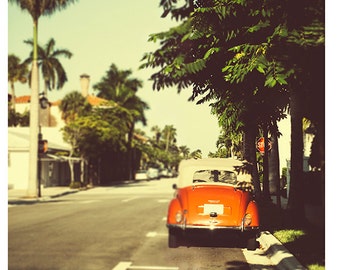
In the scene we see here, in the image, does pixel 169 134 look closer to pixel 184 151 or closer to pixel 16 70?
pixel 184 151

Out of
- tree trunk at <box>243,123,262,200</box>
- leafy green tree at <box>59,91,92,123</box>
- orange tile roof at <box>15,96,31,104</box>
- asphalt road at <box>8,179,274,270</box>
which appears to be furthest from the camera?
asphalt road at <box>8,179,274,270</box>

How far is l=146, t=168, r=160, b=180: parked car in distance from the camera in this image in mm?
3445

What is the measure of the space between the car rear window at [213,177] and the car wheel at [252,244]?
1.06 ft

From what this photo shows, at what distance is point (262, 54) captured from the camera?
2.72 m

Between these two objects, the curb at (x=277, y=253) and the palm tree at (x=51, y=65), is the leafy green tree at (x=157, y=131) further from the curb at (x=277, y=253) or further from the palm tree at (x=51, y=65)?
the curb at (x=277, y=253)

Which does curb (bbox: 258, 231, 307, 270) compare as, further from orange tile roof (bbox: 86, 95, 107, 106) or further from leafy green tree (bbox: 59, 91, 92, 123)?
leafy green tree (bbox: 59, 91, 92, 123)

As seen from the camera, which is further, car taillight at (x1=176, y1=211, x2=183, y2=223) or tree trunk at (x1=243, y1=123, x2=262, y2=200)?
tree trunk at (x1=243, y1=123, x2=262, y2=200)

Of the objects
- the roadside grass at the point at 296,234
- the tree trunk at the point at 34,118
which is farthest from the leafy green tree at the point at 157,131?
the tree trunk at the point at 34,118

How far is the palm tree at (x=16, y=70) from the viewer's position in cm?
383

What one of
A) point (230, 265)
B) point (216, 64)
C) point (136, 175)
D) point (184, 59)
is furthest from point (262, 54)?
point (230, 265)

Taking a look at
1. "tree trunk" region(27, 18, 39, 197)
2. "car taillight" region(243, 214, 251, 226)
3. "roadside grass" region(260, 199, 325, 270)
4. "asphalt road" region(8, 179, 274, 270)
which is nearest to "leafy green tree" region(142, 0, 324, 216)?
"roadside grass" region(260, 199, 325, 270)

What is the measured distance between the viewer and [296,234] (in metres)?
3.01
